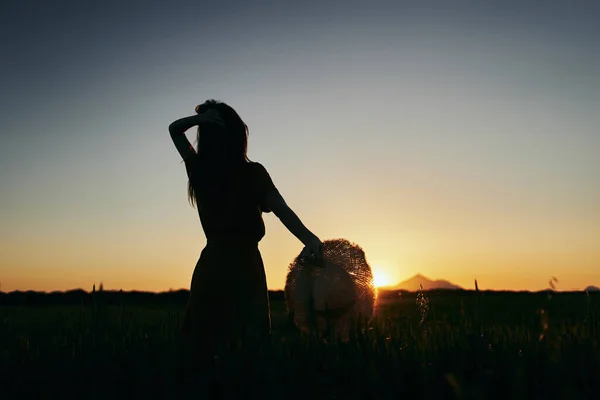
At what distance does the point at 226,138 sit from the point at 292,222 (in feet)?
3.03

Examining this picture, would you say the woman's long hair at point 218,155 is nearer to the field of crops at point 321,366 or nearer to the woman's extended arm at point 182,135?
the woman's extended arm at point 182,135

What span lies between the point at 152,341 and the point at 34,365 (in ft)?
2.59

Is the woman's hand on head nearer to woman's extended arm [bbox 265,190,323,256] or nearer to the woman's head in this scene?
the woman's head

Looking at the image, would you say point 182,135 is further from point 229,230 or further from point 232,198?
point 229,230

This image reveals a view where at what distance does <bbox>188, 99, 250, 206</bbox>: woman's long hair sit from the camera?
5.27m

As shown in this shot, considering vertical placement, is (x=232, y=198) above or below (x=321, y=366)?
above

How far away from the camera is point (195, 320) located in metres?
5.32

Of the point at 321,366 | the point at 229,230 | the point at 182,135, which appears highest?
the point at 182,135

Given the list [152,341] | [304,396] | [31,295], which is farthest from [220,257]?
[31,295]

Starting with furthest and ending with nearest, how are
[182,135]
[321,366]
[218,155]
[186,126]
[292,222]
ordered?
1. [182,135]
2. [186,126]
3. [218,155]
4. [292,222]
5. [321,366]

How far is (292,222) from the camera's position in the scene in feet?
17.0

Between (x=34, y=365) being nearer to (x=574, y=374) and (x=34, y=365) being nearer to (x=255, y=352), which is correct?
(x=255, y=352)

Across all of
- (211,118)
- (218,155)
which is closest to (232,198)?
(218,155)

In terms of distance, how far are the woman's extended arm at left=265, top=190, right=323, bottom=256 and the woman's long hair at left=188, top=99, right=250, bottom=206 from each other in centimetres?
39
